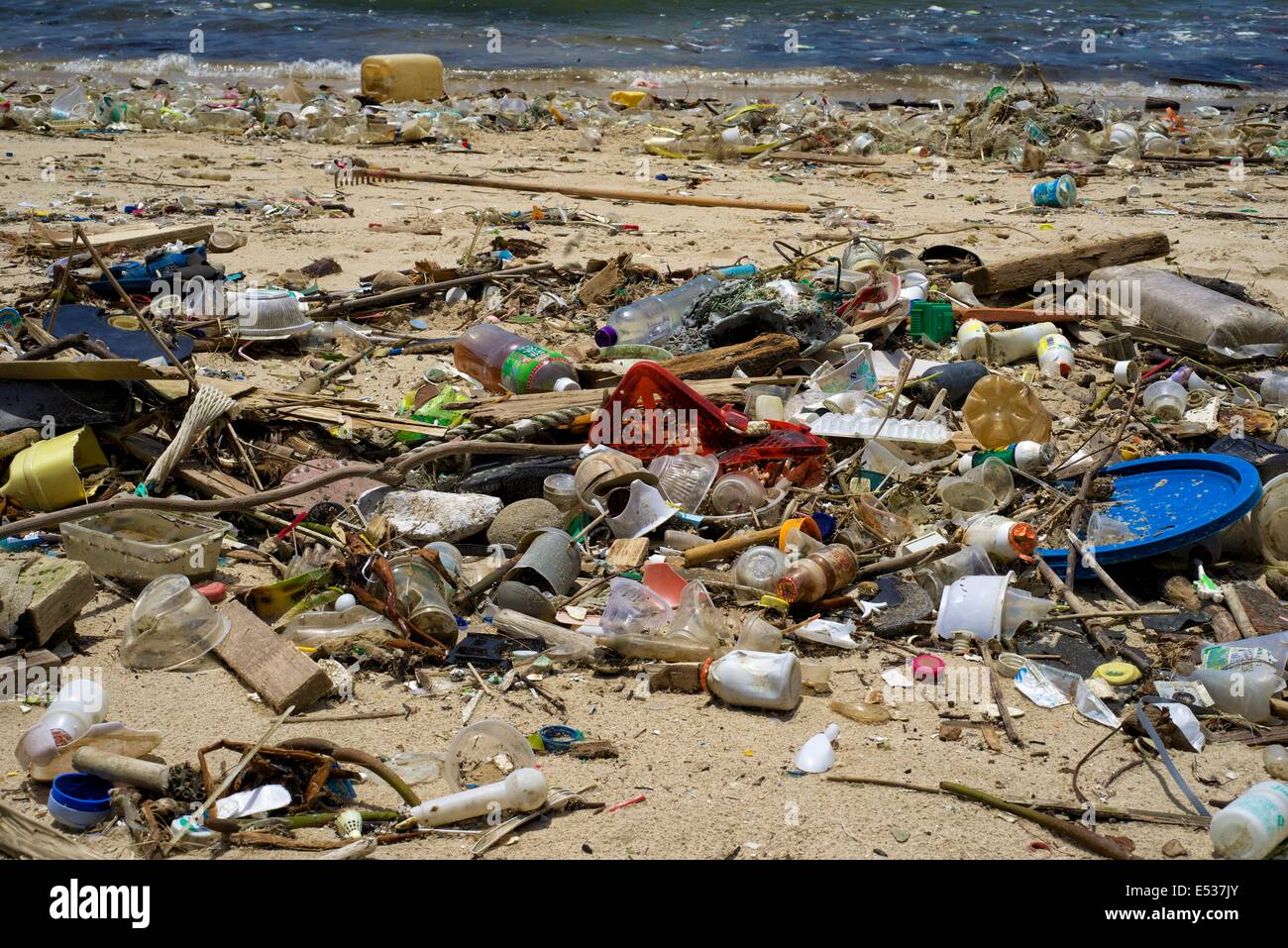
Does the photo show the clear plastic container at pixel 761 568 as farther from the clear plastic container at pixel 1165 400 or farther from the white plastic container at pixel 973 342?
the white plastic container at pixel 973 342

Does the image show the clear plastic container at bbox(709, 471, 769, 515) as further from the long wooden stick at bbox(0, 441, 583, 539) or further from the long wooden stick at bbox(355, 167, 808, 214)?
the long wooden stick at bbox(355, 167, 808, 214)

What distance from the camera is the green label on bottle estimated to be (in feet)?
15.2

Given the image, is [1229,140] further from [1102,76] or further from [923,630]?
[923,630]

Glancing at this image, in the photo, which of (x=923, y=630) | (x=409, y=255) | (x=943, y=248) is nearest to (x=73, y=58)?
(x=409, y=255)

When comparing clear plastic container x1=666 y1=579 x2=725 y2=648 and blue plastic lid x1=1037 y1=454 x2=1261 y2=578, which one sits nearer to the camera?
clear plastic container x1=666 y1=579 x2=725 y2=648

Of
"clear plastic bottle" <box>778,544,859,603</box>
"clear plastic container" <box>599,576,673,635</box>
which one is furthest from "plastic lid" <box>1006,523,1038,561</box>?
"clear plastic container" <box>599,576,673,635</box>

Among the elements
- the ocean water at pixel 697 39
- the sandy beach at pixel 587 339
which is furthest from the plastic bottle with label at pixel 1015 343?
the ocean water at pixel 697 39

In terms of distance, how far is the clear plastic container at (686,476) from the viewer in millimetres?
3908

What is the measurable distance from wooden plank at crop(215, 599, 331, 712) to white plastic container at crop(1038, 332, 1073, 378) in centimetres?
355

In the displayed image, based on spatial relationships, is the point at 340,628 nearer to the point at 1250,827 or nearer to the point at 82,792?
the point at 82,792

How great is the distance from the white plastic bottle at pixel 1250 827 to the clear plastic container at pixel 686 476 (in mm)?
1973

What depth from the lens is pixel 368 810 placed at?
2383 millimetres

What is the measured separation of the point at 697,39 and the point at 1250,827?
17157 mm
